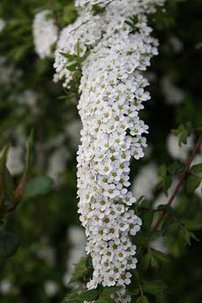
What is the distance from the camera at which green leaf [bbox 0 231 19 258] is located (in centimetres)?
197

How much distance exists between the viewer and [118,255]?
5.48ft

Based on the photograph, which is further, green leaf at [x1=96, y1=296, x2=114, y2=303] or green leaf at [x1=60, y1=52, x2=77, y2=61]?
green leaf at [x1=60, y1=52, x2=77, y2=61]

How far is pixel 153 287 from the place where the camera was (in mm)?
1672

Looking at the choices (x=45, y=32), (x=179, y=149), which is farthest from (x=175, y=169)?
(x=179, y=149)

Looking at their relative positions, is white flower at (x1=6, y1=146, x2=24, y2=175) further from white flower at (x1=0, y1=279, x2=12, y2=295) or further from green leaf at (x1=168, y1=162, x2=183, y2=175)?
green leaf at (x1=168, y1=162, x2=183, y2=175)

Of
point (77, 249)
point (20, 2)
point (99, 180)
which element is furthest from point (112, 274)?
point (77, 249)

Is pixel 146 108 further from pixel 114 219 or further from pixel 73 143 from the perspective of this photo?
pixel 114 219

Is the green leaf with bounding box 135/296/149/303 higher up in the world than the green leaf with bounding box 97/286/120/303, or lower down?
lower down

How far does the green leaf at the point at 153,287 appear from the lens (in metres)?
1.67

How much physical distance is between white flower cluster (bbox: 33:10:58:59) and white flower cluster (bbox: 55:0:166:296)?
1.33 ft

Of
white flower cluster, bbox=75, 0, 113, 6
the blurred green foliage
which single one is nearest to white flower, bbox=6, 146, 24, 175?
the blurred green foliage

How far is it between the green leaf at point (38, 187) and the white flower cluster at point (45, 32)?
18.2 inches

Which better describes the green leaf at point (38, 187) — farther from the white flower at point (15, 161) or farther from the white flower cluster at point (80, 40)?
the white flower at point (15, 161)

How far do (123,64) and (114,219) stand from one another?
0.47m
